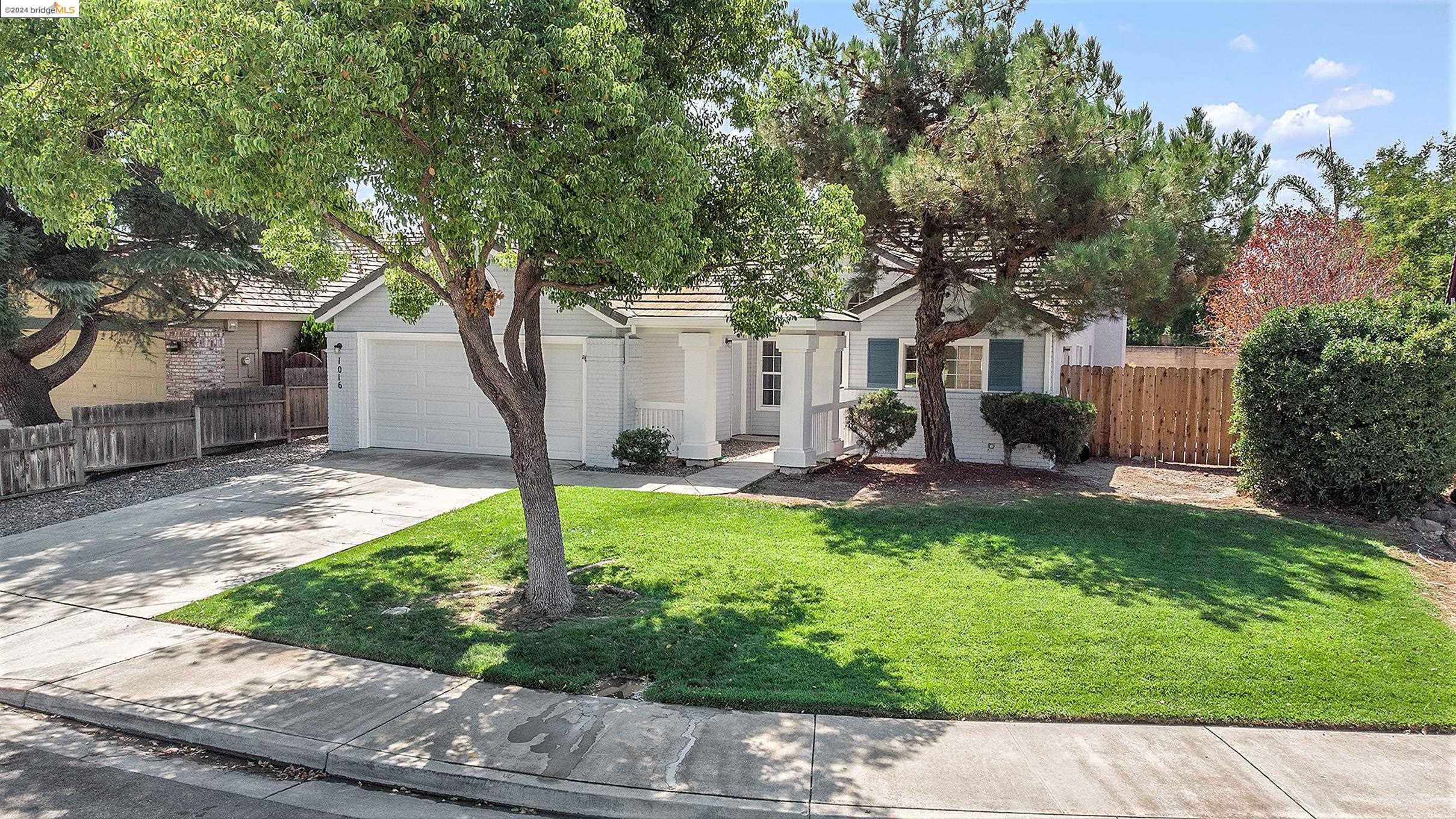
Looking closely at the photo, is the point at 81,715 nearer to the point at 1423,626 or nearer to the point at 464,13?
the point at 464,13

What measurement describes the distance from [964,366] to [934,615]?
381 inches

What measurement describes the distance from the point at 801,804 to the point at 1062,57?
11.2m

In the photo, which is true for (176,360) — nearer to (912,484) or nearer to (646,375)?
(646,375)

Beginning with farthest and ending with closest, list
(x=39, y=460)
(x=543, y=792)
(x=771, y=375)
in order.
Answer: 1. (x=771, y=375)
2. (x=39, y=460)
3. (x=543, y=792)

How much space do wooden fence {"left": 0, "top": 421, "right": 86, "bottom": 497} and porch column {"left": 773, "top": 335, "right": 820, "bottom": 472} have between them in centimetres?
1110

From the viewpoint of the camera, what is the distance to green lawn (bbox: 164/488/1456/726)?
6.44 metres

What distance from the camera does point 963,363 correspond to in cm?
1689

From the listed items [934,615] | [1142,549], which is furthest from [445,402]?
[1142,549]

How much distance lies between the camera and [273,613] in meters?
8.15

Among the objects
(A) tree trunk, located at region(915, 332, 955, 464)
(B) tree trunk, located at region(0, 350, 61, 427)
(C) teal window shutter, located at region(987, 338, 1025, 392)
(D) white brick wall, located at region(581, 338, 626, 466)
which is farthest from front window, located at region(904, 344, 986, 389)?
(B) tree trunk, located at region(0, 350, 61, 427)

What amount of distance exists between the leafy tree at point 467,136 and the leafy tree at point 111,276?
7.07m

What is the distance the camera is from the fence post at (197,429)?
1702 cm

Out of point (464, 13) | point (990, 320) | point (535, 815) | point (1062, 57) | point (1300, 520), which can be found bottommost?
point (535, 815)

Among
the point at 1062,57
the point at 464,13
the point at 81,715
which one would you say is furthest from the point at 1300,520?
the point at 81,715
